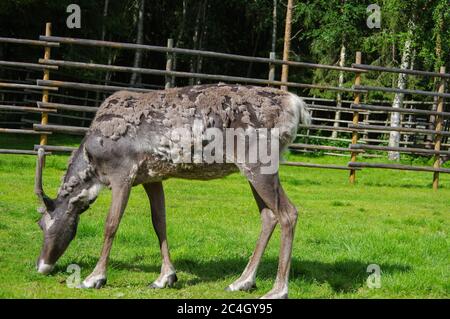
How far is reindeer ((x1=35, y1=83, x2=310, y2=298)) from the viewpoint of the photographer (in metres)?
6.02

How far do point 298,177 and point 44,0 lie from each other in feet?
45.5

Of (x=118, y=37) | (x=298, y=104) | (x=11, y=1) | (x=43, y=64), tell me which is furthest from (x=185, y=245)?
(x=118, y=37)

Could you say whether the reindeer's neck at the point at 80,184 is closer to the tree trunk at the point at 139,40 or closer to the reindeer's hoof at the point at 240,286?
the reindeer's hoof at the point at 240,286

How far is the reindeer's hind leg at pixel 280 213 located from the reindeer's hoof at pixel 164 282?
98 centimetres

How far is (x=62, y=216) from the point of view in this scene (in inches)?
253

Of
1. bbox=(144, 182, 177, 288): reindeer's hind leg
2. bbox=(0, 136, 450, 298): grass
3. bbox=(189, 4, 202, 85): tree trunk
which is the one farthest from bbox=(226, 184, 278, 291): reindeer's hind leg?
bbox=(189, 4, 202, 85): tree trunk

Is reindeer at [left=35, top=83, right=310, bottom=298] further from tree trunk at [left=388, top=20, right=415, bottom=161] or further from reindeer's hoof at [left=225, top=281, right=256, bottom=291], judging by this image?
tree trunk at [left=388, top=20, right=415, bottom=161]

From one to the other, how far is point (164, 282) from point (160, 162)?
1.09 metres

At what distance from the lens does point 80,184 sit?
640cm

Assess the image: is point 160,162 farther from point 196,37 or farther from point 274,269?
point 196,37

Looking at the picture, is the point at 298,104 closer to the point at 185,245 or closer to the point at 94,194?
the point at 94,194

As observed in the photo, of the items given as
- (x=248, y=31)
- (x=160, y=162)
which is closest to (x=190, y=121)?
(x=160, y=162)

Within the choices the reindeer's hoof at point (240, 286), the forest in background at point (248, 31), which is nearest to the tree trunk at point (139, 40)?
the forest in background at point (248, 31)

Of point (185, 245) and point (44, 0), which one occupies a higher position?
point (44, 0)
